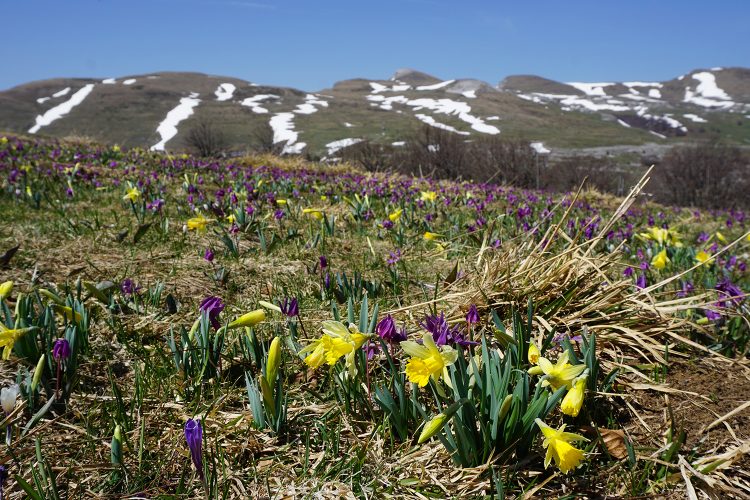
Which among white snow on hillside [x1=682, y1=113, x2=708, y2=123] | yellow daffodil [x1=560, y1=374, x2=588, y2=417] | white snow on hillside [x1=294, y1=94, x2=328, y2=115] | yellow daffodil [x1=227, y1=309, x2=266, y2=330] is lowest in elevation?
yellow daffodil [x1=560, y1=374, x2=588, y2=417]

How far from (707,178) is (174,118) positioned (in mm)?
66155

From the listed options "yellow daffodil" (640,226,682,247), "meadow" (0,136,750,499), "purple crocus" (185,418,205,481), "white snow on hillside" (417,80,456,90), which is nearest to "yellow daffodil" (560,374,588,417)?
"meadow" (0,136,750,499)

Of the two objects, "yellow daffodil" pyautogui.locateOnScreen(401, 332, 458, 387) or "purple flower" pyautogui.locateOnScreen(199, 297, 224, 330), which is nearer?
"yellow daffodil" pyautogui.locateOnScreen(401, 332, 458, 387)

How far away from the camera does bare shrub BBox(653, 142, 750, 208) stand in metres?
18.6

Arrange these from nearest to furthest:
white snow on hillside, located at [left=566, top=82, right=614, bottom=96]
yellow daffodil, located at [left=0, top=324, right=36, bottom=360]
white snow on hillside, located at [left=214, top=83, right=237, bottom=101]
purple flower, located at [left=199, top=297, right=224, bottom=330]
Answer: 1. yellow daffodil, located at [left=0, top=324, right=36, bottom=360]
2. purple flower, located at [left=199, top=297, right=224, bottom=330]
3. white snow on hillside, located at [left=214, top=83, right=237, bottom=101]
4. white snow on hillside, located at [left=566, top=82, right=614, bottom=96]

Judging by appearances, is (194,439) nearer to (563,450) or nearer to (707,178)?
(563,450)

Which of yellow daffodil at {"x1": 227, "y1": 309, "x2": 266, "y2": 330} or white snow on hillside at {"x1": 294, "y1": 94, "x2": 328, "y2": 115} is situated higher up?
white snow on hillside at {"x1": 294, "y1": 94, "x2": 328, "y2": 115}

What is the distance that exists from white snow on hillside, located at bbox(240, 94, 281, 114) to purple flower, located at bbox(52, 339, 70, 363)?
79.6 meters

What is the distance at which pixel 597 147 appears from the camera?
64.9m

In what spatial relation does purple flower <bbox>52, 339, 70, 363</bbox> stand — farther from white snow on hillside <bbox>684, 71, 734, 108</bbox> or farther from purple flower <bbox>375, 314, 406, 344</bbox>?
white snow on hillside <bbox>684, 71, 734, 108</bbox>

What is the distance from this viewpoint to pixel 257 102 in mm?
85375

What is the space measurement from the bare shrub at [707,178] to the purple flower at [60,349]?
69.5 feet

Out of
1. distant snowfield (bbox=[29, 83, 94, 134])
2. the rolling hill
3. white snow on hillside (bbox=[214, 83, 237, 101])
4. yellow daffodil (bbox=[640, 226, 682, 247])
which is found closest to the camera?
yellow daffodil (bbox=[640, 226, 682, 247])

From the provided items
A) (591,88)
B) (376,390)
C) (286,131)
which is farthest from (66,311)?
(591,88)
